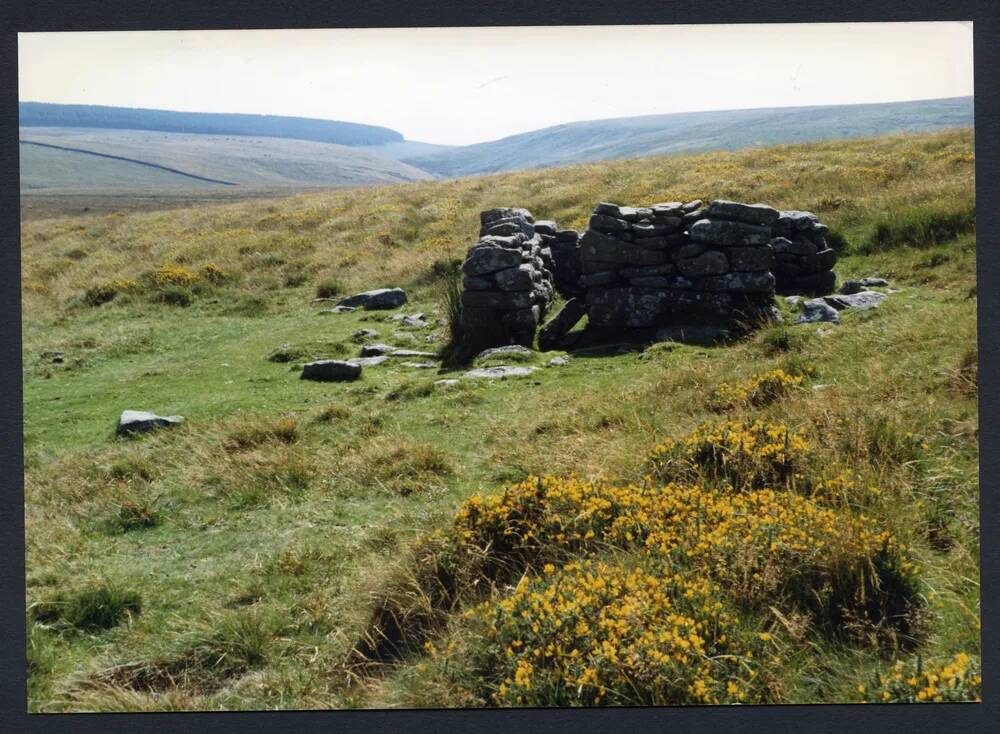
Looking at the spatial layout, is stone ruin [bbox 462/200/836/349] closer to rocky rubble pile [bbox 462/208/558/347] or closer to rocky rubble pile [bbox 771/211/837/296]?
rocky rubble pile [bbox 462/208/558/347]

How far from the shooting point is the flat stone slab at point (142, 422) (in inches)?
459

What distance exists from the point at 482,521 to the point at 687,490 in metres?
1.78

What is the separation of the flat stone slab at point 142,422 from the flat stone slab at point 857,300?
10903 mm

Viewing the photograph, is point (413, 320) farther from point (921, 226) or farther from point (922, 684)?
point (922, 684)

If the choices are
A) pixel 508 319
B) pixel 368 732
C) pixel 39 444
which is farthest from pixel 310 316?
pixel 368 732

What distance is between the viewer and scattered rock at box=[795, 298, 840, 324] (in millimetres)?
13469

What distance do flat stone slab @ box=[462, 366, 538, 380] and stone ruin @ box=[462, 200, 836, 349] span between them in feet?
5.64

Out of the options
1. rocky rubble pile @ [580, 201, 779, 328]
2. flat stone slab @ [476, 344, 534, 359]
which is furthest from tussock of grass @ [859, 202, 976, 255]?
flat stone slab @ [476, 344, 534, 359]

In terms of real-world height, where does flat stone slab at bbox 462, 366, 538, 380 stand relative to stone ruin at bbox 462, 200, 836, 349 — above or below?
below

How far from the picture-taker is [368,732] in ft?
17.6

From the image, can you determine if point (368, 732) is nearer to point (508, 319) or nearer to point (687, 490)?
point (687, 490)

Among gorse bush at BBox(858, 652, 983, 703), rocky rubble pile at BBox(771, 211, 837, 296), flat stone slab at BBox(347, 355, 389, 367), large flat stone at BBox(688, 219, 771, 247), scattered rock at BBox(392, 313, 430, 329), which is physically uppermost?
large flat stone at BBox(688, 219, 771, 247)

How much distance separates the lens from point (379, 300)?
19.9 meters

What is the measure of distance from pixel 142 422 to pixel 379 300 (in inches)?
345
